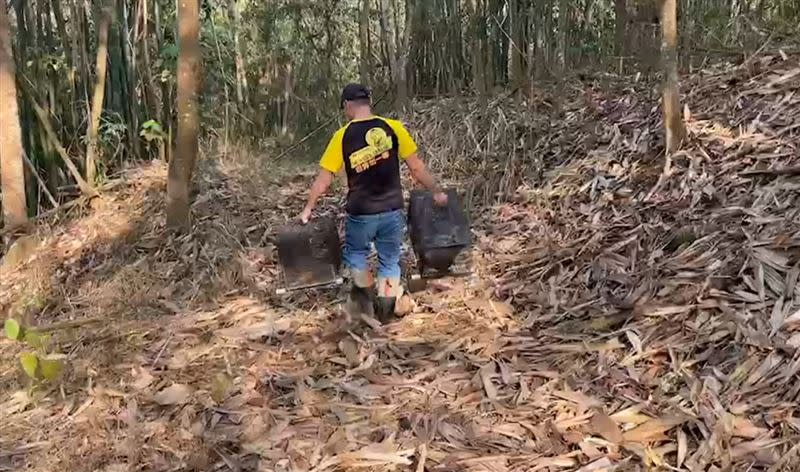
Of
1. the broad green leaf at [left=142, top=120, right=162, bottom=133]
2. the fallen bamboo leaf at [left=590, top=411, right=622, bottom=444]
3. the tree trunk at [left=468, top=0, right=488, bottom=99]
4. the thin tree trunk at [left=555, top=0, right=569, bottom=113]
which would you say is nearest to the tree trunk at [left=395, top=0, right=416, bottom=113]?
the tree trunk at [left=468, top=0, right=488, bottom=99]


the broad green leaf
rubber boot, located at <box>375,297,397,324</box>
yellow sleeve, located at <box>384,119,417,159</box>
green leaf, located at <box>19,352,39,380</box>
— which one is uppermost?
yellow sleeve, located at <box>384,119,417,159</box>

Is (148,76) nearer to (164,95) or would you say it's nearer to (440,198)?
(164,95)

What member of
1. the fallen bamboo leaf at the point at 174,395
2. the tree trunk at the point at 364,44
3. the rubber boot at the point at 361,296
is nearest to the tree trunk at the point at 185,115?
the rubber boot at the point at 361,296

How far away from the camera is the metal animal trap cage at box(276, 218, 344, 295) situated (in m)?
4.27

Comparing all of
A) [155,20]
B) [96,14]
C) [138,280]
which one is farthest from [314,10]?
[138,280]

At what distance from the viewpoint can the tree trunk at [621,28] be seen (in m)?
6.82

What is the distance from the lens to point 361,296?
4.14 meters

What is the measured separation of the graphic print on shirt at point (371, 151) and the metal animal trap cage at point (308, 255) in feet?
1.80

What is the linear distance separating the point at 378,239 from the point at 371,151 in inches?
19.9

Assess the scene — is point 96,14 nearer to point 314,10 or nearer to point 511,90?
point 314,10

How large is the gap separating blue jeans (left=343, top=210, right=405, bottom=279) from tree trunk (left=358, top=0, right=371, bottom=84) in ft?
15.0

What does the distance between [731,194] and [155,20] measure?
18.7 ft

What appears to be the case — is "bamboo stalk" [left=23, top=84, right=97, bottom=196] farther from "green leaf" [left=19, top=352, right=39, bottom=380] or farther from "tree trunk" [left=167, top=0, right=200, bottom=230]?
"green leaf" [left=19, top=352, right=39, bottom=380]

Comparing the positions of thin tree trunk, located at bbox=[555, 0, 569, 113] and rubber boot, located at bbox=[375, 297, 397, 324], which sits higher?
thin tree trunk, located at bbox=[555, 0, 569, 113]
